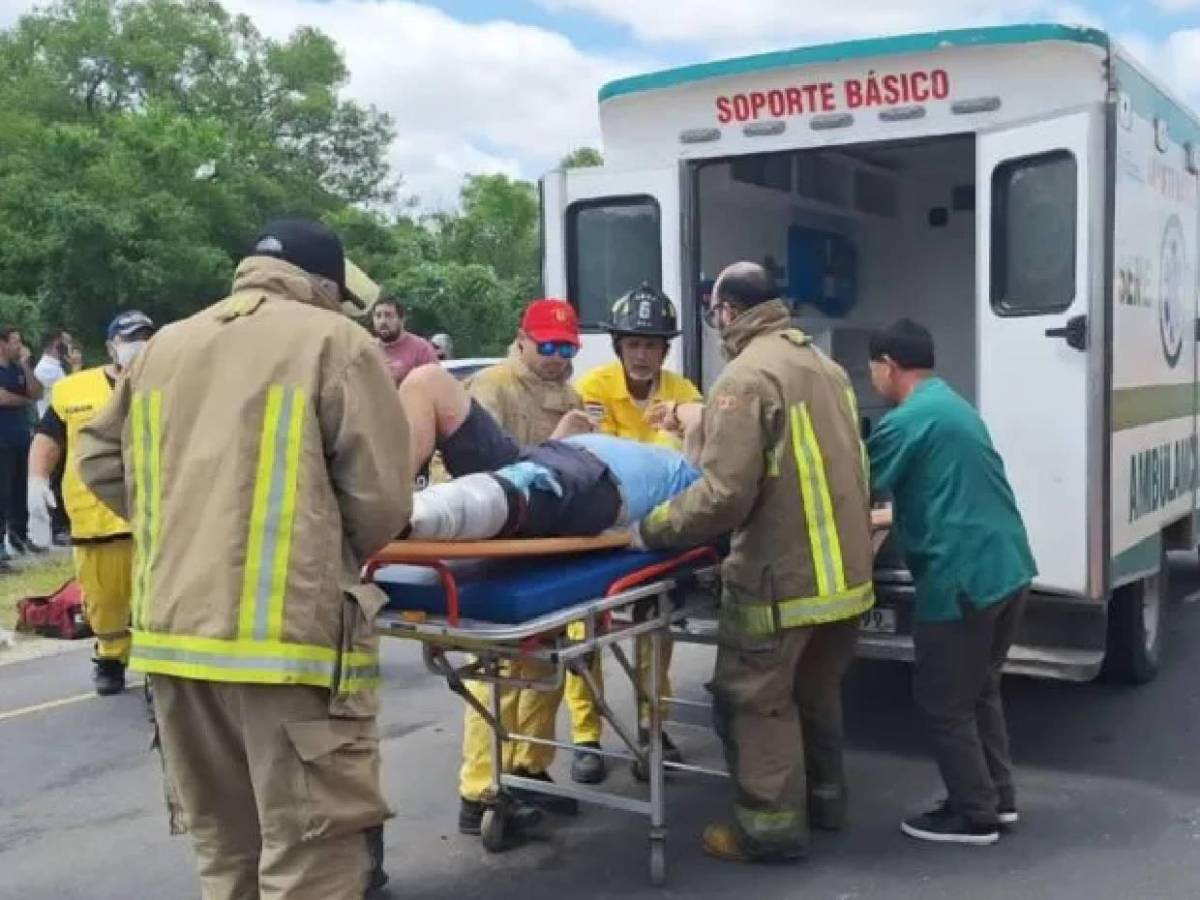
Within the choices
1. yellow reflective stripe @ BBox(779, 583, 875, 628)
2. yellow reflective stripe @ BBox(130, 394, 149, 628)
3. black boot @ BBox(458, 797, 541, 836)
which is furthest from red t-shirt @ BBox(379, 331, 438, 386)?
yellow reflective stripe @ BBox(130, 394, 149, 628)

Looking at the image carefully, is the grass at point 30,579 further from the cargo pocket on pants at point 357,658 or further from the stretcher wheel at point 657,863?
the cargo pocket on pants at point 357,658

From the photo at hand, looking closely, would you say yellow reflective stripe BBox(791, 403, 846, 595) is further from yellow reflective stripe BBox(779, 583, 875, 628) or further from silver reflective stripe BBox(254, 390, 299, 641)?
silver reflective stripe BBox(254, 390, 299, 641)

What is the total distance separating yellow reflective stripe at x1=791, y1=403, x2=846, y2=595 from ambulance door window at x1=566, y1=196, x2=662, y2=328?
82.9 inches

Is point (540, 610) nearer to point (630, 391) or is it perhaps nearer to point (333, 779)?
point (333, 779)

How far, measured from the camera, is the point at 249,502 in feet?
10.1

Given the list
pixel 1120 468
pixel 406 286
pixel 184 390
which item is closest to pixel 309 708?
pixel 184 390

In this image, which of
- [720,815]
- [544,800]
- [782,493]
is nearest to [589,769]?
[544,800]

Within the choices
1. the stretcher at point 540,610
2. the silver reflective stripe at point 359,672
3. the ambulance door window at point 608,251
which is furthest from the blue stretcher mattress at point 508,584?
the ambulance door window at point 608,251

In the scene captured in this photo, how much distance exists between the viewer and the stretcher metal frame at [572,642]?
3.82 metres

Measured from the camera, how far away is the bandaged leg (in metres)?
3.73

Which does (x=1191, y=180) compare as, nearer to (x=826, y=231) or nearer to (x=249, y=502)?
(x=826, y=231)

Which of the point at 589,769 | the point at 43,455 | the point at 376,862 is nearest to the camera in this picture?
the point at 376,862

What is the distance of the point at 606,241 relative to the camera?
6.65 meters

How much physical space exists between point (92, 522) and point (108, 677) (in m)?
0.92
